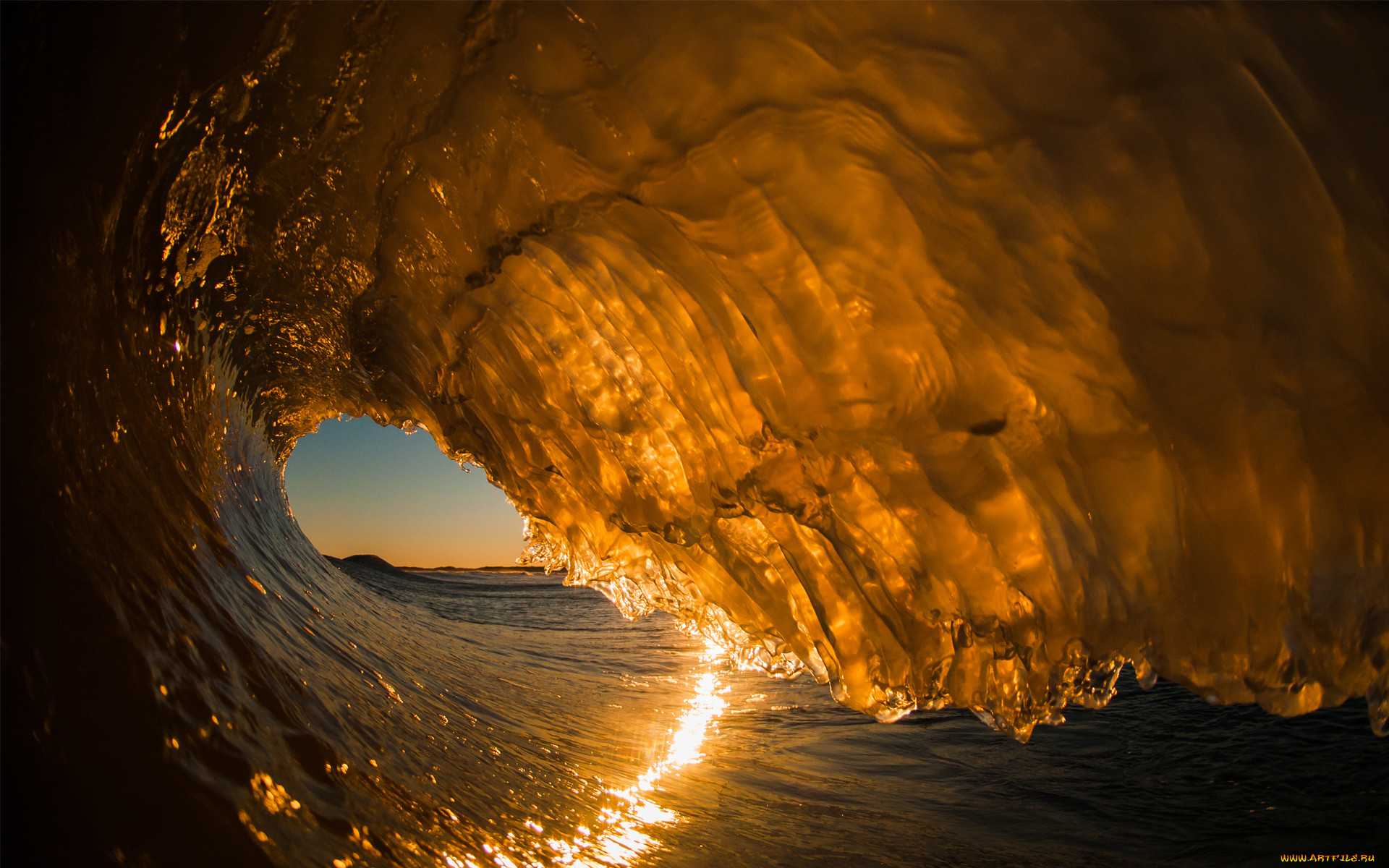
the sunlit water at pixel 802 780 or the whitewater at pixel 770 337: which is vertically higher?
Result: the whitewater at pixel 770 337

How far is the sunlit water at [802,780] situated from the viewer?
2045 mm

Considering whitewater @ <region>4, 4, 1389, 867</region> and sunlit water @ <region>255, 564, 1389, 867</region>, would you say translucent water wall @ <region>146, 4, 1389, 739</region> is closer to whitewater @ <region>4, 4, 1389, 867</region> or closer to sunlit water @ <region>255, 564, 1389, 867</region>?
whitewater @ <region>4, 4, 1389, 867</region>

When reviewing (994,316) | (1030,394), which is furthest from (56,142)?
(1030,394)

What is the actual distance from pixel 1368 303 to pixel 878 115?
1.13 metres

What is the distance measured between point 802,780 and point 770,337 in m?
1.98

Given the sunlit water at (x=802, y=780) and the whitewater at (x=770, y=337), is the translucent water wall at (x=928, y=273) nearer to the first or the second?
the whitewater at (x=770, y=337)

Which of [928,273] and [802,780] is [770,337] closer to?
[928,273]

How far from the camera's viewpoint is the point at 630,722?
377 cm

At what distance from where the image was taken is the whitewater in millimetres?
1430

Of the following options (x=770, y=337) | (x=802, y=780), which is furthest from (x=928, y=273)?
(x=802, y=780)

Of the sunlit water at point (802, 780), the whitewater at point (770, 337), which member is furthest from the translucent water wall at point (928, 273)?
the sunlit water at point (802, 780)

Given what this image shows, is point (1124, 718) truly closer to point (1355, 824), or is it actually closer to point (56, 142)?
point (1355, 824)

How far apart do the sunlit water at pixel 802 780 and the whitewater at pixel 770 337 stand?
0.04 metres

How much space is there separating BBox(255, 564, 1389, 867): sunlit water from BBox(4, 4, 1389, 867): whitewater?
4cm
